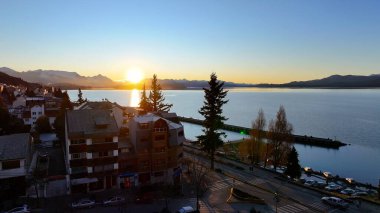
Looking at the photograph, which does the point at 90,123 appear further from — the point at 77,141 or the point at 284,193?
the point at 284,193

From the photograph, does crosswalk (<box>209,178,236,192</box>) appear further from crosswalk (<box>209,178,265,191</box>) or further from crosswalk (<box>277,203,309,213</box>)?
crosswalk (<box>277,203,309,213</box>)

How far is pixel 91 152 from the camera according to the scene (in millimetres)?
44375

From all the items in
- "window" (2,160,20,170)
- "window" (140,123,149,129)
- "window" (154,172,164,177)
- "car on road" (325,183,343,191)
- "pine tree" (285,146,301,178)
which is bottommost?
"car on road" (325,183,343,191)

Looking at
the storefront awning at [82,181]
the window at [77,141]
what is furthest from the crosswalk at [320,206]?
the window at [77,141]

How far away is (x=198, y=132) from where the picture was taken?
481ft

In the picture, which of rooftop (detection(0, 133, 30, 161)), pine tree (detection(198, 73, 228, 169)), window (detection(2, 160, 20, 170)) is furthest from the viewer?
pine tree (detection(198, 73, 228, 169))

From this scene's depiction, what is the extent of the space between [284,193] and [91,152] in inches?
1144

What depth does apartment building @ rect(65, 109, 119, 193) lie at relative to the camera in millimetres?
43781

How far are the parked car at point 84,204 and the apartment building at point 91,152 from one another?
449 centimetres

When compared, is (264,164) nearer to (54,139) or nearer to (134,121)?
(134,121)

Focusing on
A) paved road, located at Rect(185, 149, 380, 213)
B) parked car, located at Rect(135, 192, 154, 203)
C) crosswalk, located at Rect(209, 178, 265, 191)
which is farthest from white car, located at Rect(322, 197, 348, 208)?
parked car, located at Rect(135, 192, 154, 203)

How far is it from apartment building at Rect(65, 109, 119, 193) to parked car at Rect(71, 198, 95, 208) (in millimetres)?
4491

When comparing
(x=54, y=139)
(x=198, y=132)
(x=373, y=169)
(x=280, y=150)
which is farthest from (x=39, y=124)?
(x=373, y=169)

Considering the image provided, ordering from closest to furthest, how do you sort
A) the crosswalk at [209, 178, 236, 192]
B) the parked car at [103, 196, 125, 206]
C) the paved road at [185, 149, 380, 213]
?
the parked car at [103, 196, 125, 206], the paved road at [185, 149, 380, 213], the crosswalk at [209, 178, 236, 192]
